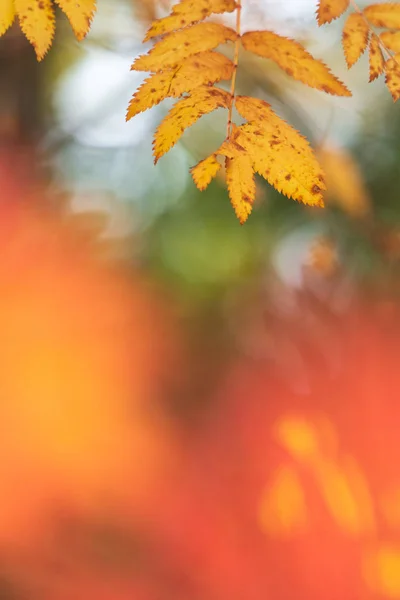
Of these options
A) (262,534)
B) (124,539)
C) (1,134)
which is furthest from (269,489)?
(1,134)

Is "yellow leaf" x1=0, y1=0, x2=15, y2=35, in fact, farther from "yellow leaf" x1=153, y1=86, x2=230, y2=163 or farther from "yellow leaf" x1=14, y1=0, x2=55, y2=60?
"yellow leaf" x1=153, y1=86, x2=230, y2=163

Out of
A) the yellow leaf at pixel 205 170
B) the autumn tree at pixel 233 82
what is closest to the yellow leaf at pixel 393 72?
the autumn tree at pixel 233 82

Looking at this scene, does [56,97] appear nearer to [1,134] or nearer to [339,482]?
[1,134]

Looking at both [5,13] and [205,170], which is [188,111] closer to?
[205,170]

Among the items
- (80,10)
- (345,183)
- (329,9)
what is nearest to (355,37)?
(329,9)

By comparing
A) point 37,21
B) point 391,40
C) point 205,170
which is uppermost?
point 391,40
